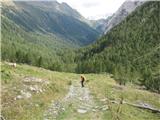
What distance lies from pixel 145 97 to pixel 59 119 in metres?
23.4

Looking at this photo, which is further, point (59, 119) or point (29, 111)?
point (29, 111)

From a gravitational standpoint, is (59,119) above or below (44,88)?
below

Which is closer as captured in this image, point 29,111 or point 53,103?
point 29,111

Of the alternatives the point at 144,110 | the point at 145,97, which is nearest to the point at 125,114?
the point at 144,110

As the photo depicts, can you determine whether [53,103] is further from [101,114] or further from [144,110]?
[144,110]

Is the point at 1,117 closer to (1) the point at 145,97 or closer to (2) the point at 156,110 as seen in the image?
(2) the point at 156,110

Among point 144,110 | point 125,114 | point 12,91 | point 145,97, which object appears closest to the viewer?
point 125,114

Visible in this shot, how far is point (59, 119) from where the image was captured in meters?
33.1

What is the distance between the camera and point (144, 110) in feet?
141

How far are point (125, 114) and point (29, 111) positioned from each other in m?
9.82

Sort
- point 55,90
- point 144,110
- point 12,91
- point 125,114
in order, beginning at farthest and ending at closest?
point 55,90 < point 144,110 < point 12,91 < point 125,114

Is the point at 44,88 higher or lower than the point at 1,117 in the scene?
higher

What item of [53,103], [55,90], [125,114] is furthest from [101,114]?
[55,90]

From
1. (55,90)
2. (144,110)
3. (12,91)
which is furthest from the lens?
(55,90)
